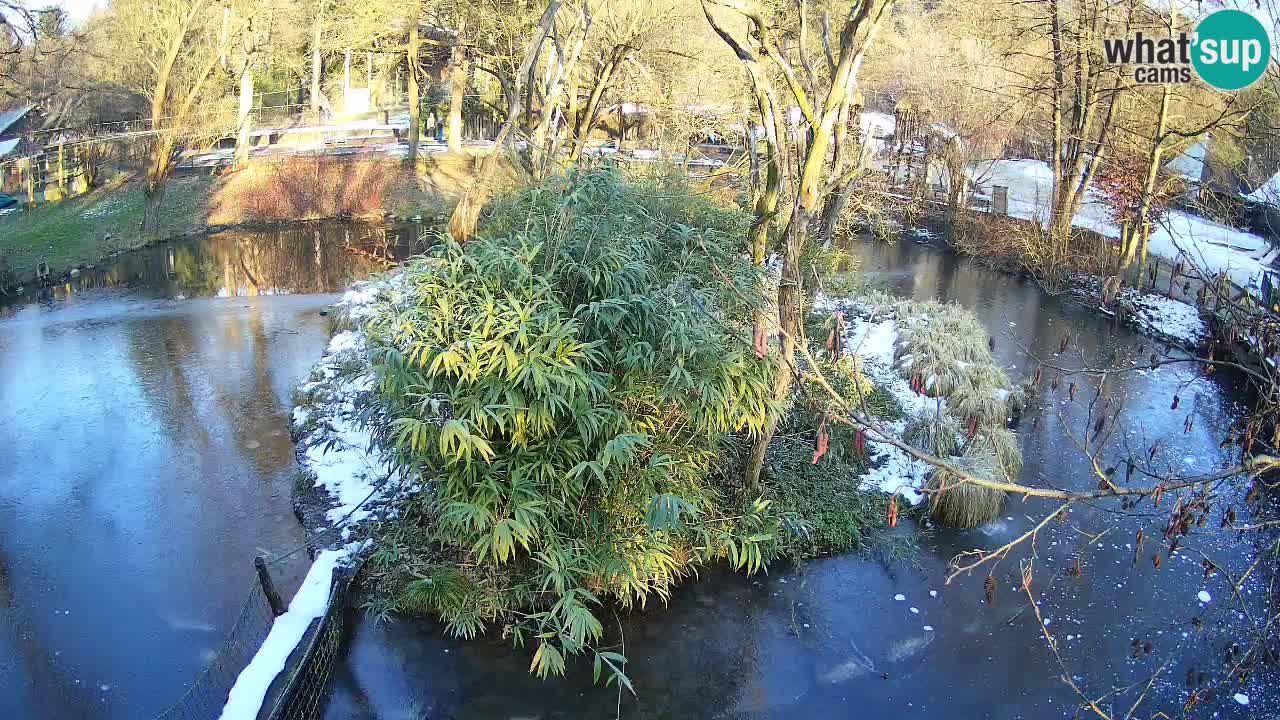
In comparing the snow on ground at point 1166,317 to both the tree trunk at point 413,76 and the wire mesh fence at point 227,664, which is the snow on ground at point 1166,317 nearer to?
the wire mesh fence at point 227,664

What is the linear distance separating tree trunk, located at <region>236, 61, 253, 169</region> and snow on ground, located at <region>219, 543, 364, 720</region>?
19.2 m

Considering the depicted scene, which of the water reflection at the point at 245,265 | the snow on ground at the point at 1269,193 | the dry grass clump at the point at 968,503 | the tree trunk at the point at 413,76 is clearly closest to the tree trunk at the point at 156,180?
the water reflection at the point at 245,265

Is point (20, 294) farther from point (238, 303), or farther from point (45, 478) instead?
point (45, 478)

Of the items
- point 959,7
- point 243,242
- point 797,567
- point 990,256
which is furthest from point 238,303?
point 959,7

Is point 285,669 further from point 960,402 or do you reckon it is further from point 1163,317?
point 1163,317

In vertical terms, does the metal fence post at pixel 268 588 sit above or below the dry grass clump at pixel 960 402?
below

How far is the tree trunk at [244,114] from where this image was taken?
25109mm

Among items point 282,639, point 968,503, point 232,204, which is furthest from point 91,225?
point 968,503

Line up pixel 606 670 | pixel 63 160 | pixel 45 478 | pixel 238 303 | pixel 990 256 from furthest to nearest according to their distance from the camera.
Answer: pixel 63 160, pixel 990 256, pixel 238 303, pixel 45 478, pixel 606 670

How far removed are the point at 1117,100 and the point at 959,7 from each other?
4.98 m

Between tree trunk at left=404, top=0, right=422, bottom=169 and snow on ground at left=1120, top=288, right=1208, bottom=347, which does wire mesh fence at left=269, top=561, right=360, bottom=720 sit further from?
tree trunk at left=404, top=0, right=422, bottom=169

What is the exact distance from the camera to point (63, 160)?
2533 cm

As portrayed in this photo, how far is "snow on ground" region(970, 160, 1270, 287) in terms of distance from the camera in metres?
17.4
